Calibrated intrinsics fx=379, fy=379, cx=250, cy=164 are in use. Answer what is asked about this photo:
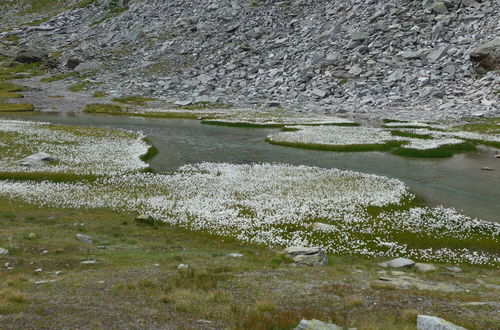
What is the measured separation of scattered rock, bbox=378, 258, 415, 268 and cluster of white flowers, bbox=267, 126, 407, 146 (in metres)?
30.8

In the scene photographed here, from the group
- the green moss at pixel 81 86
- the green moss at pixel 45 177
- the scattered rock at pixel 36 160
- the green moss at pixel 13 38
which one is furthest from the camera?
the green moss at pixel 13 38

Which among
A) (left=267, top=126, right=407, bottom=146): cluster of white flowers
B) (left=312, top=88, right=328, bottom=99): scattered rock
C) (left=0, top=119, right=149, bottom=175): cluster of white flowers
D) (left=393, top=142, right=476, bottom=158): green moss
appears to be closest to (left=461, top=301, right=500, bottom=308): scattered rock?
(left=0, top=119, right=149, bottom=175): cluster of white flowers

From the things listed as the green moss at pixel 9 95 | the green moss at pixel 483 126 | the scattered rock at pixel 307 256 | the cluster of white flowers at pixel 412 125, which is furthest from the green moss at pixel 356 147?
the green moss at pixel 9 95

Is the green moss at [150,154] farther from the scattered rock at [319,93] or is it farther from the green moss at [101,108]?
the scattered rock at [319,93]

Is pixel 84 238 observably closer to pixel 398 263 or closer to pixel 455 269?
pixel 398 263

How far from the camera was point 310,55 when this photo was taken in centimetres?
10656

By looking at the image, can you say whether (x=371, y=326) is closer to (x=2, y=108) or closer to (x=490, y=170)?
(x=490, y=170)

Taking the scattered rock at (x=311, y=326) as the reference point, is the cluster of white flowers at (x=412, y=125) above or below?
above

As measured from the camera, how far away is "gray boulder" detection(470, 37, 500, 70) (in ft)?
254

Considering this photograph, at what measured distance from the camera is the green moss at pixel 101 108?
88.6m

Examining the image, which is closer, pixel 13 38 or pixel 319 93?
pixel 319 93

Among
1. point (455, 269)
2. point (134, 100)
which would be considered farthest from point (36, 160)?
point (134, 100)

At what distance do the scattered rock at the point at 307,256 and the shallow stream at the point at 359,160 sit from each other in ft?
45.3

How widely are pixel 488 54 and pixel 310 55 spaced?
4373 cm
